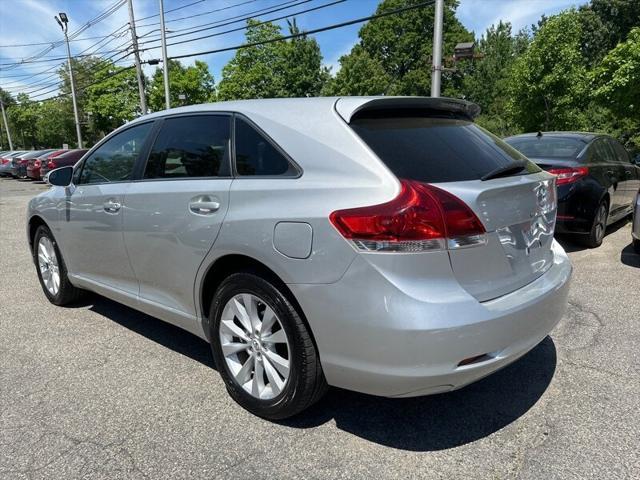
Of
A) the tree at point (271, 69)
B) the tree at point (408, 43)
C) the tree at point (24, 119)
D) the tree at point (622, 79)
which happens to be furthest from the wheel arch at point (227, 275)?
the tree at point (24, 119)

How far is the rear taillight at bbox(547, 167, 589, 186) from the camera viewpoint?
5.70 meters

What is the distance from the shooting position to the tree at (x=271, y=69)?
144 feet

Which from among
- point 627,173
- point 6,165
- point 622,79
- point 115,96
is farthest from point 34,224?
point 115,96

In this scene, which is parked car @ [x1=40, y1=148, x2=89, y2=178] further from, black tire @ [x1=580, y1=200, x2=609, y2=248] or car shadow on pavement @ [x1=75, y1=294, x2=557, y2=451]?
car shadow on pavement @ [x1=75, y1=294, x2=557, y2=451]

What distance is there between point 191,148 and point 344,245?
1432 millimetres

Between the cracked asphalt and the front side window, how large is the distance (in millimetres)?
1233

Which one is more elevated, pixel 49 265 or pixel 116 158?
pixel 116 158

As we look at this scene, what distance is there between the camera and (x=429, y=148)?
2.37 meters

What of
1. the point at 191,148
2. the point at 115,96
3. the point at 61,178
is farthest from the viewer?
the point at 115,96

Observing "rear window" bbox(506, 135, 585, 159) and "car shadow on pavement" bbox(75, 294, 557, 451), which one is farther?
"rear window" bbox(506, 135, 585, 159)

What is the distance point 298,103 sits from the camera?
8.48 feet

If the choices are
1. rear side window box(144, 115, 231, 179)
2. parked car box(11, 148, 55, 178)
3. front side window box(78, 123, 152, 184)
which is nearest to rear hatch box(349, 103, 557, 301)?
rear side window box(144, 115, 231, 179)

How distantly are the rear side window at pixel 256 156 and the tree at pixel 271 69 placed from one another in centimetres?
4316

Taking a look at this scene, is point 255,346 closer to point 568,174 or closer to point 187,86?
point 568,174
